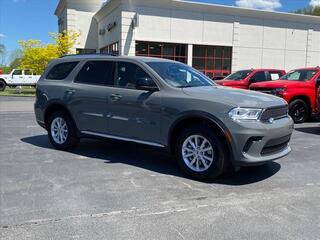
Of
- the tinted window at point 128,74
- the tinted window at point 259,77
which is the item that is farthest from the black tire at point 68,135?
the tinted window at point 259,77

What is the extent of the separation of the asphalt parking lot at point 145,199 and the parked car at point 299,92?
467 cm

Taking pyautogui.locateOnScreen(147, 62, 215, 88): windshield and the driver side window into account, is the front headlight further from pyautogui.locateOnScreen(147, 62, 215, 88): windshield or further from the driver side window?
the driver side window

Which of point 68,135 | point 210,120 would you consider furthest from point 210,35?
point 210,120

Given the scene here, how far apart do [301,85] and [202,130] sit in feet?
24.4

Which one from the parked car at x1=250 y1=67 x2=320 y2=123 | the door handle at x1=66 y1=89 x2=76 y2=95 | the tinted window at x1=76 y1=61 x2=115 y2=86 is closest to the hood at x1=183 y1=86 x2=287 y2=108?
the tinted window at x1=76 y1=61 x2=115 y2=86

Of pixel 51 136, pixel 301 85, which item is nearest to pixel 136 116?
pixel 51 136

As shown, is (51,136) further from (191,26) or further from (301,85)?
(191,26)

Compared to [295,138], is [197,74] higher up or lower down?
higher up

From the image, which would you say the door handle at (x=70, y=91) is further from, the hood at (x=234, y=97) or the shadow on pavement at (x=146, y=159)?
the hood at (x=234, y=97)

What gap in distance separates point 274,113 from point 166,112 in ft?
5.13

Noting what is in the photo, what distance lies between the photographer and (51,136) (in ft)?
26.2

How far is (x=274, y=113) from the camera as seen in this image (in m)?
5.80

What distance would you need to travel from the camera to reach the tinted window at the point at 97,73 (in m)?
7.09

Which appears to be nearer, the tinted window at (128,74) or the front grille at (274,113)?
the front grille at (274,113)
